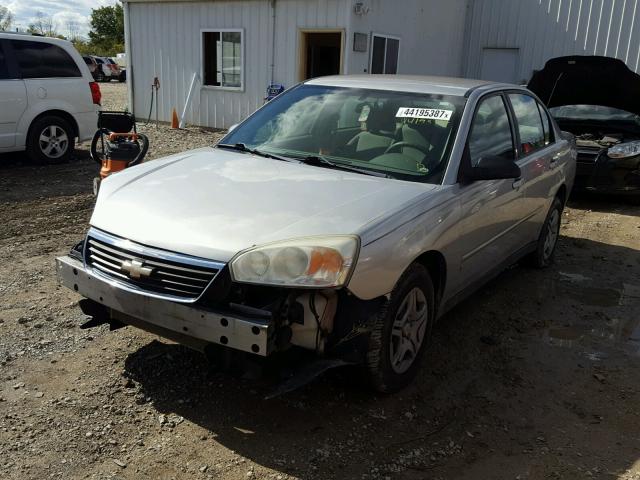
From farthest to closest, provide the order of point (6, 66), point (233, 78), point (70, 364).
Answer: point (233, 78), point (6, 66), point (70, 364)

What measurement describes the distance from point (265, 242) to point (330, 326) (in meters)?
0.49

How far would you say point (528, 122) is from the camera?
199 inches

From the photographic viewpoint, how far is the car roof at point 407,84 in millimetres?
4130

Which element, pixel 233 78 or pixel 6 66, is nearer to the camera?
pixel 6 66

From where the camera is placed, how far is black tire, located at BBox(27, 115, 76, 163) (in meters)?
9.02

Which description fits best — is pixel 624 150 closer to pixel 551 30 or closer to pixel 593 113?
pixel 593 113

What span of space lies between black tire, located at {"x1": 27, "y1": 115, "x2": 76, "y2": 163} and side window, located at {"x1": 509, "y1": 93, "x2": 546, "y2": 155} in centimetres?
705

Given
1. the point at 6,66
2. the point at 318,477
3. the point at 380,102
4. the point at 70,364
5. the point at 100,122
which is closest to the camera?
the point at 318,477

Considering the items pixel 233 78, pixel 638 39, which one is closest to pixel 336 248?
pixel 233 78

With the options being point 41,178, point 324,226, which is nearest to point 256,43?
point 41,178

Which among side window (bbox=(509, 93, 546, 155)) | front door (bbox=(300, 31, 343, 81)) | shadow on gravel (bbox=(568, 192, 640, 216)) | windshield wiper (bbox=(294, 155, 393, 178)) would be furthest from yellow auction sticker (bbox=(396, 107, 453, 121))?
front door (bbox=(300, 31, 343, 81))

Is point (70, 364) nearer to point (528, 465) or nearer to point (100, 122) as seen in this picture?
point (528, 465)

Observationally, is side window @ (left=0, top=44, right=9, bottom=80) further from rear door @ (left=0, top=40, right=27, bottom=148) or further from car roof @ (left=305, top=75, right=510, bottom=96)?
car roof @ (left=305, top=75, right=510, bottom=96)

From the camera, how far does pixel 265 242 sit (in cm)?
275
